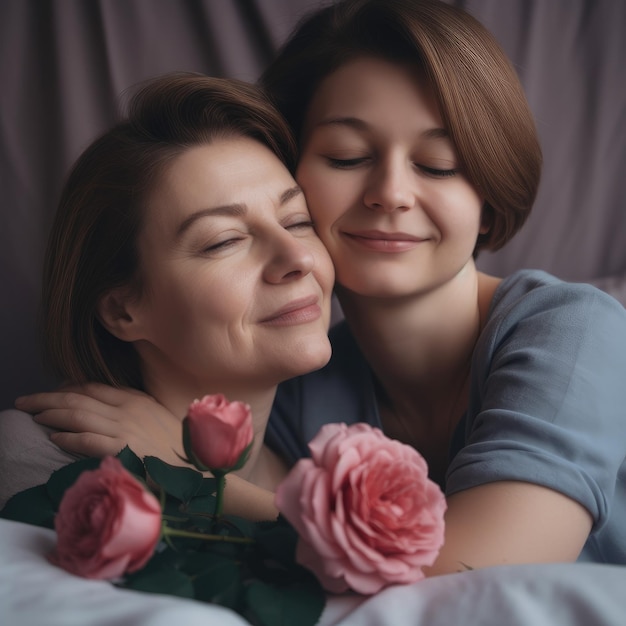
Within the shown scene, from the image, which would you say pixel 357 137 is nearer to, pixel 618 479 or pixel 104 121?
pixel 618 479

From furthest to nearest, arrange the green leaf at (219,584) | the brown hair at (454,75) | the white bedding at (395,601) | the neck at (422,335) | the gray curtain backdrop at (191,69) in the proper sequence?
the gray curtain backdrop at (191,69) < the neck at (422,335) < the brown hair at (454,75) < the green leaf at (219,584) < the white bedding at (395,601)

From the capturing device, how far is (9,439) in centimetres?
122

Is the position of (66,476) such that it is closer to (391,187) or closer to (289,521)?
(289,521)

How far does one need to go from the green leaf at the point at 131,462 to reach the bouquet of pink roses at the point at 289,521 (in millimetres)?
176

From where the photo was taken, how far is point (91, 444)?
118 centimetres

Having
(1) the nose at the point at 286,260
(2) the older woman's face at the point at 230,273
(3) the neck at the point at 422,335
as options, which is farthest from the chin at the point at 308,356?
(3) the neck at the point at 422,335

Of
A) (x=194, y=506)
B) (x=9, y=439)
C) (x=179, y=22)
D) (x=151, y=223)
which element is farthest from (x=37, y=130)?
(x=194, y=506)

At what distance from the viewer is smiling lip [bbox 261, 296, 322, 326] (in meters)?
1.22

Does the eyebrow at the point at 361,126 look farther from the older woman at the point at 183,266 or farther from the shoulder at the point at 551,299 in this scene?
the shoulder at the point at 551,299

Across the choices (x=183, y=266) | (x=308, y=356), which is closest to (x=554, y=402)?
(x=308, y=356)

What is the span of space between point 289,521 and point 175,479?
22cm

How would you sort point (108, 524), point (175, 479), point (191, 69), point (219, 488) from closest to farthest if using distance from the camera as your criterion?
point (108, 524) < point (219, 488) < point (175, 479) < point (191, 69)

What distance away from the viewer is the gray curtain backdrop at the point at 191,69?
5.84ft

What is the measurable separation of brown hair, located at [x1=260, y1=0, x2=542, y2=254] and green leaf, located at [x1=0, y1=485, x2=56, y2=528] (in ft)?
2.68
